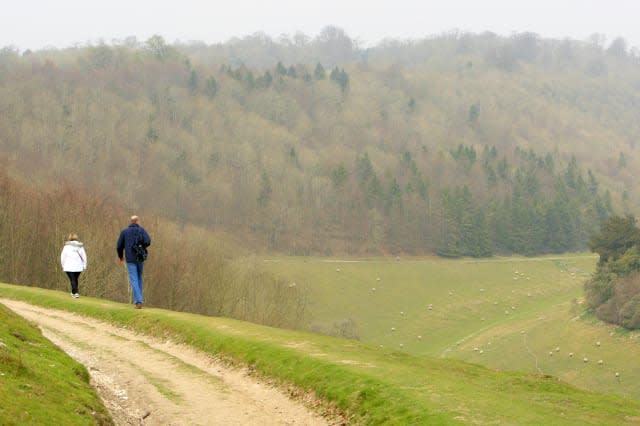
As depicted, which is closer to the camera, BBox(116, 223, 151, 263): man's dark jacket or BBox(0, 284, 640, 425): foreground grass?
BBox(0, 284, 640, 425): foreground grass

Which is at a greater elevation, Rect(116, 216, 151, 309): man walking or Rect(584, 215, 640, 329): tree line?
Rect(116, 216, 151, 309): man walking

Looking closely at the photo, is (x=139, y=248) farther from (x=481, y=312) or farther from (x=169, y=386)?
(x=481, y=312)

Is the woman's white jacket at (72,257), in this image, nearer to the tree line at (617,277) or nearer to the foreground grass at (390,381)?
the foreground grass at (390,381)

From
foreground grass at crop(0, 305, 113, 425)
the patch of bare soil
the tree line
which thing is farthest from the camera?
the tree line

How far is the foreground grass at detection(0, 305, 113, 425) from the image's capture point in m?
12.5

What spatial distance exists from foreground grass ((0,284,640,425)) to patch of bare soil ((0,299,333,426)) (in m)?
0.67

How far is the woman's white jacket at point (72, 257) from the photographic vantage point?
1199 inches

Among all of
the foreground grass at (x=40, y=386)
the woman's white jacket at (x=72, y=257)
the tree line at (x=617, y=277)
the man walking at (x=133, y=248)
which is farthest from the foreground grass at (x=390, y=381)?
the tree line at (x=617, y=277)

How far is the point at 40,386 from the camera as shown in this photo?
46.2ft

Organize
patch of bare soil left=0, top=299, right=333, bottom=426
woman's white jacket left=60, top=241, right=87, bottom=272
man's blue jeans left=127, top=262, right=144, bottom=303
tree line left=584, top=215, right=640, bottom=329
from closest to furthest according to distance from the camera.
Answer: patch of bare soil left=0, top=299, right=333, bottom=426 → man's blue jeans left=127, top=262, right=144, bottom=303 → woman's white jacket left=60, top=241, right=87, bottom=272 → tree line left=584, top=215, right=640, bottom=329

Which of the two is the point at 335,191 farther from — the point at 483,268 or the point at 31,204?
the point at 31,204

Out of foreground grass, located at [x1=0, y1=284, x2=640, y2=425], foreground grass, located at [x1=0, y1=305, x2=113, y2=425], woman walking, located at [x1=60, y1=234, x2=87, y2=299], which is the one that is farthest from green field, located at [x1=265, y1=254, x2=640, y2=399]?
foreground grass, located at [x1=0, y1=305, x2=113, y2=425]

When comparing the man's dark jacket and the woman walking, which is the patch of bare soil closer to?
the man's dark jacket

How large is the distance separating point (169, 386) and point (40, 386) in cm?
476
